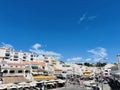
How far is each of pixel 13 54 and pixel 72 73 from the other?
37885 mm

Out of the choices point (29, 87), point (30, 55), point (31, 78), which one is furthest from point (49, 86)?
point (30, 55)

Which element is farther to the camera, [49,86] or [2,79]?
[49,86]

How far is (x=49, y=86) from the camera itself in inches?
2522

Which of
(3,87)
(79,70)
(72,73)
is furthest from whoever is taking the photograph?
(79,70)

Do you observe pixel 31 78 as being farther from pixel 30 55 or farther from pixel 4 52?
pixel 30 55

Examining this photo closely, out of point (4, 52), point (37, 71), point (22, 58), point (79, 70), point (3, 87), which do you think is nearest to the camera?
point (3, 87)

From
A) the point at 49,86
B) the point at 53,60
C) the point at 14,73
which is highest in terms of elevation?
the point at 53,60

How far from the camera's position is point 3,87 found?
145ft

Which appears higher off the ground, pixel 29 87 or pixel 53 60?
pixel 53 60

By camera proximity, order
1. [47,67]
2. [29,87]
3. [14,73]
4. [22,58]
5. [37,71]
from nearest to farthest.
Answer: [29,87] → [14,73] → [37,71] → [47,67] → [22,58]

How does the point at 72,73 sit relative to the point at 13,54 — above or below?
below

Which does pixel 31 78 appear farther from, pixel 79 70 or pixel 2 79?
pixel 79 70

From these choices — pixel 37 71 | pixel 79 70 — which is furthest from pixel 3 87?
pixel 79 70

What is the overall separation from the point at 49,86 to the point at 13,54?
Result: 45.1 m
